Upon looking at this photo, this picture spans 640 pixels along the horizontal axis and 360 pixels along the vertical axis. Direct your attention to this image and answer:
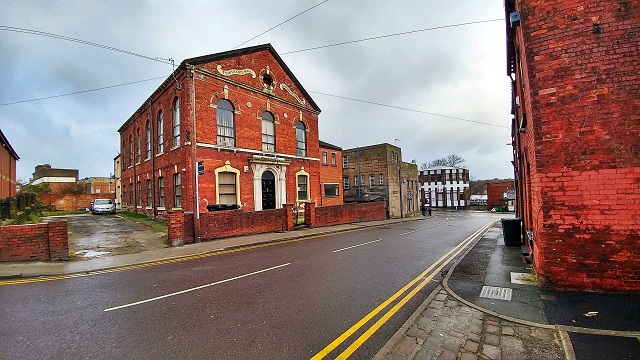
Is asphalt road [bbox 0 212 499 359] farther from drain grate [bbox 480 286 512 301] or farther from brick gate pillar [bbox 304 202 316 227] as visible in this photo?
brick gate pillar [bbox 304 202 316 227]

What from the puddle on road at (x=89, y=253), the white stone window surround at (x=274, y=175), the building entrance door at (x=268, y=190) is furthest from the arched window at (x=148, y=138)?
the puddle on road at (x=89, y=253)

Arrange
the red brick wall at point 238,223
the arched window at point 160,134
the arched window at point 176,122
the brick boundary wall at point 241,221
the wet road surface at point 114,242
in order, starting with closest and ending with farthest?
the wet road surface at point 114,242 < the brick boundary wall at point 241,221 < the red brick wall at point 238,223 < the arched window at point 176,122 < the arched window at point 160,134

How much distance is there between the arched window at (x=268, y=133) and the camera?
20950 mm

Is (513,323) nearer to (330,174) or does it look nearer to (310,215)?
(310,215)

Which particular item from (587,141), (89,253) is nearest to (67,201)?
(89,253)

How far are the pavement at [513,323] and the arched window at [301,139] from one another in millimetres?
18088

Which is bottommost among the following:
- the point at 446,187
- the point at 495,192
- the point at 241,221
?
the point at 495,192

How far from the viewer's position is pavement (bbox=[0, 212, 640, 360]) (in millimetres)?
3502

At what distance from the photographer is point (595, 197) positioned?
5238 millimetres

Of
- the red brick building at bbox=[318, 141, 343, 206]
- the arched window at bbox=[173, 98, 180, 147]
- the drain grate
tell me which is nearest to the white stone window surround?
the arched window at bbox=[173, 98, 180, 147]

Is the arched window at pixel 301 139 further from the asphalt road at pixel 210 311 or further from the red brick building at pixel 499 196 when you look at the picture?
the red brick building at pixel 499 196

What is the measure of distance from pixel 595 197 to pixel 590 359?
3278mm

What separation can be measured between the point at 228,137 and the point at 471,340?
1737 centimetres

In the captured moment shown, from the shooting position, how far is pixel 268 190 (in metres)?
20.7
